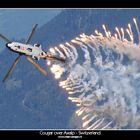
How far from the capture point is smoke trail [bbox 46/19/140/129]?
9194 centimetres

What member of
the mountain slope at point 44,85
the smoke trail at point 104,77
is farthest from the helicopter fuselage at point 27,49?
the smoke trail at point 104,77

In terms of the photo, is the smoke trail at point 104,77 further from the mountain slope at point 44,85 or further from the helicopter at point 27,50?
the helicopter at point 27,50

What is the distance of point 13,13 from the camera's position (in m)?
92.2

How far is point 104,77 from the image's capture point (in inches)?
3652

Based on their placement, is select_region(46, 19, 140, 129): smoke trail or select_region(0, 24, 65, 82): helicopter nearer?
select_region(0, 24, 65, 82): helicopter

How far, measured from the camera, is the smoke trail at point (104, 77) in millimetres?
91938

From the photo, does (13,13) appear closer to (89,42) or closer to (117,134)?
(89,42)

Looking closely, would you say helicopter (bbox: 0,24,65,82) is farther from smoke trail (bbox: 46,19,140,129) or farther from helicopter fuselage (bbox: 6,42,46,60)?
smoke trail (bbox: 46,19,140,129)

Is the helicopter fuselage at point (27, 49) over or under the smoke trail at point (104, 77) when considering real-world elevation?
over

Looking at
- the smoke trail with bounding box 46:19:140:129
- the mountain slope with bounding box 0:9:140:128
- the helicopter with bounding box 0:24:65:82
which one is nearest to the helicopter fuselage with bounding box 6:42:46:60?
the helicopter with bounding box 0:24:65:82

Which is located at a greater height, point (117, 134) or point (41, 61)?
point (41, 61)

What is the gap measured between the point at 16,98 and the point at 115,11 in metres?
11.5

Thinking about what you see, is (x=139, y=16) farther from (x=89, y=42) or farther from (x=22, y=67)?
(x=22, y=67)

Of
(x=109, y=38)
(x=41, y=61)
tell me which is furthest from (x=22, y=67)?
(x=109, y=38)
